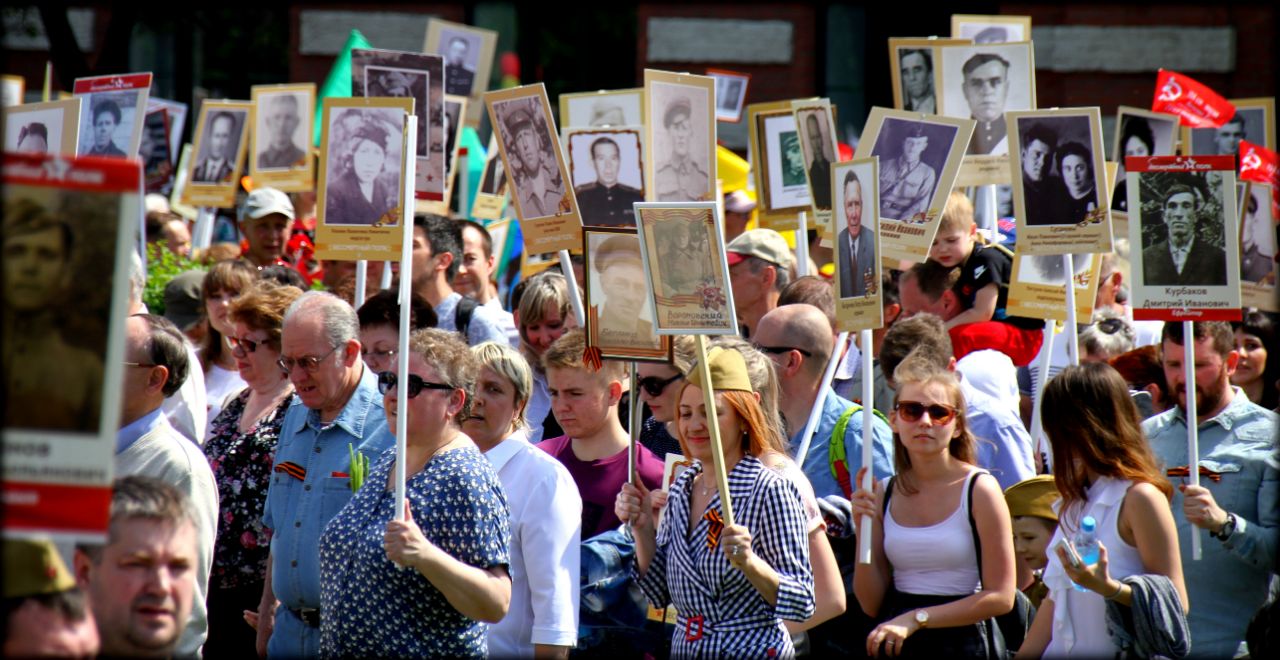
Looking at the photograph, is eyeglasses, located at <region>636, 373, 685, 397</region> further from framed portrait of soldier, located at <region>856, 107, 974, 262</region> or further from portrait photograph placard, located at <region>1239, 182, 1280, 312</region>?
portrait photograph placard, located at <region>1239, 182, 1280, 312</region>

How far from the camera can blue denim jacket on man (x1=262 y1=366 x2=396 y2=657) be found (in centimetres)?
478

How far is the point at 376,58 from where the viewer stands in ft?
24.5

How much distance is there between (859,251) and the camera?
200 inches

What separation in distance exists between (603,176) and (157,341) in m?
2.35

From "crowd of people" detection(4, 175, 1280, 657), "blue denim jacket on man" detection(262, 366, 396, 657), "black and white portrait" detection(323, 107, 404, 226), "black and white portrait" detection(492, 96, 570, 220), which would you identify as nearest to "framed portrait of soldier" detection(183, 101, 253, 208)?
"black and white portrait" detection(323, 107, 404, 226)

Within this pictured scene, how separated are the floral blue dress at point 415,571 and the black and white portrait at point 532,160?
2.00m

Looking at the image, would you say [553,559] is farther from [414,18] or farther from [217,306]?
[414,18]

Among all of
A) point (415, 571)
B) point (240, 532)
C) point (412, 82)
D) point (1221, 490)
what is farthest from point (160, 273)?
point (1221, 490)

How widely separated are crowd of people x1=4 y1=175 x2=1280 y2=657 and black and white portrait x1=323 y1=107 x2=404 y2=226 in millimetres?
631

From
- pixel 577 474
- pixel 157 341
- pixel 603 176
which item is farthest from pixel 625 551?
pixel 603 176

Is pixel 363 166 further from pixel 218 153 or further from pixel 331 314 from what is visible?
pixel 218 153

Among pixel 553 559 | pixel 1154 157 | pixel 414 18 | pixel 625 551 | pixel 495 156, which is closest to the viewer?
pixel 553 559

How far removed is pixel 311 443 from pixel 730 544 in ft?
5.45

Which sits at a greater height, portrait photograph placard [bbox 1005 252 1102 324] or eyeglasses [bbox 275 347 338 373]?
Result: portrait photograph placard [bbox 1005 252 1102 324]
